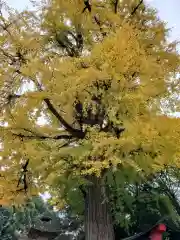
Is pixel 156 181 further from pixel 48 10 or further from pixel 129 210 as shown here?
pixel 48 10

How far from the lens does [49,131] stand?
5.87 metres

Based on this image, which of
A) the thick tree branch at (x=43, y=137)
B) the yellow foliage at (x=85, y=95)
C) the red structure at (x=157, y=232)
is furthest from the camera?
the red structure at (x=157, y=232)

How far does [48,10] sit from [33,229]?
15.8 feet

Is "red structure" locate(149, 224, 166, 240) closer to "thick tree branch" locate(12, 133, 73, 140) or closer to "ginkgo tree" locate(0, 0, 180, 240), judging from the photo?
"ginkgo tree" locate(0, 0, 180, 240)

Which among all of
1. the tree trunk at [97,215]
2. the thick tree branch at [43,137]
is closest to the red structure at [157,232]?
the tree trunk at [97,215]

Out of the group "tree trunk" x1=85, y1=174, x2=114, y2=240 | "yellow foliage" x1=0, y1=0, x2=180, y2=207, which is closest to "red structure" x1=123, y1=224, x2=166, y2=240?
"tree trunk" x1=85, y1=174, x2=114, y2=240

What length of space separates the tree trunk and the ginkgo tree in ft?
0.05

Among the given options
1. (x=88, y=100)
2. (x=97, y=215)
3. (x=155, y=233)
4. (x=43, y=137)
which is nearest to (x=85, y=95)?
(x=88, y=100)

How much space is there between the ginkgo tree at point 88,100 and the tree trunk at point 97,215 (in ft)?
0.05

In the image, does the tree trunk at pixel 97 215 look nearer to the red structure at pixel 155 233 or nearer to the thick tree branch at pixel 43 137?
the red structure at pixel 155 233

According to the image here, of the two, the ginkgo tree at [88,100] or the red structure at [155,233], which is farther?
the red structure at [155,233]

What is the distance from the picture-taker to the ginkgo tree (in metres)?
4.57

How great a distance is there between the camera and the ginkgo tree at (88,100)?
457 centimetres

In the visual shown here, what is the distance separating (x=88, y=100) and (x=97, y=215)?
2015 millimetres
